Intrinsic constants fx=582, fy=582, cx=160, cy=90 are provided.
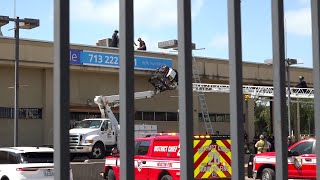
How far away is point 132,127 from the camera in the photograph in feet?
13.6

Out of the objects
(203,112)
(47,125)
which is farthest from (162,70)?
(47,125)

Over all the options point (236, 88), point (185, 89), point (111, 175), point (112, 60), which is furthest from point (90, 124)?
point (185, 89)

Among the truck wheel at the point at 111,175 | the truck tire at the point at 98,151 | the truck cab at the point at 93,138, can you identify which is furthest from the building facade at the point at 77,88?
the truck wheel at the point at 111,175

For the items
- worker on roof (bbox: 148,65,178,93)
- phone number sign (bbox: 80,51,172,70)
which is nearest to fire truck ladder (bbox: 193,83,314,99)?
worker on roof (bbox: 148,65,178,93)

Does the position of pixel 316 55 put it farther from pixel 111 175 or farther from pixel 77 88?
pixel 77 88

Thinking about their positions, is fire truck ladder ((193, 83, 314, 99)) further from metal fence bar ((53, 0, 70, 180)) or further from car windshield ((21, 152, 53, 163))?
metal fence bar ((53, 0, 70, 180))

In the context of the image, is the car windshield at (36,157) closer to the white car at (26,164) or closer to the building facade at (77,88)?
the white car at (26,164)

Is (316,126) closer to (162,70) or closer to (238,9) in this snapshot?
(238,9)

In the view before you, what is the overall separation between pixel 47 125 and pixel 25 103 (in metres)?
1.89

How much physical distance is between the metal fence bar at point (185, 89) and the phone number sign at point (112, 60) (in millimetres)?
31706

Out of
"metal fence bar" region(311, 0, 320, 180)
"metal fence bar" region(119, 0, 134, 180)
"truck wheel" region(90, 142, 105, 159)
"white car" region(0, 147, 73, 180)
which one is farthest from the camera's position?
"truck wheel" region(90, 142, 105, 159)

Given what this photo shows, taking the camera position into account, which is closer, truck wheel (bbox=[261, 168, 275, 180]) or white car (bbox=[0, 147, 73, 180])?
white car (bbox=[0, 147, 73, 180])

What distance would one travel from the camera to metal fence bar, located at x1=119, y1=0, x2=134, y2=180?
13.5ft

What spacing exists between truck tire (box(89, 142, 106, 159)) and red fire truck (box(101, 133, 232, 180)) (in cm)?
1300
